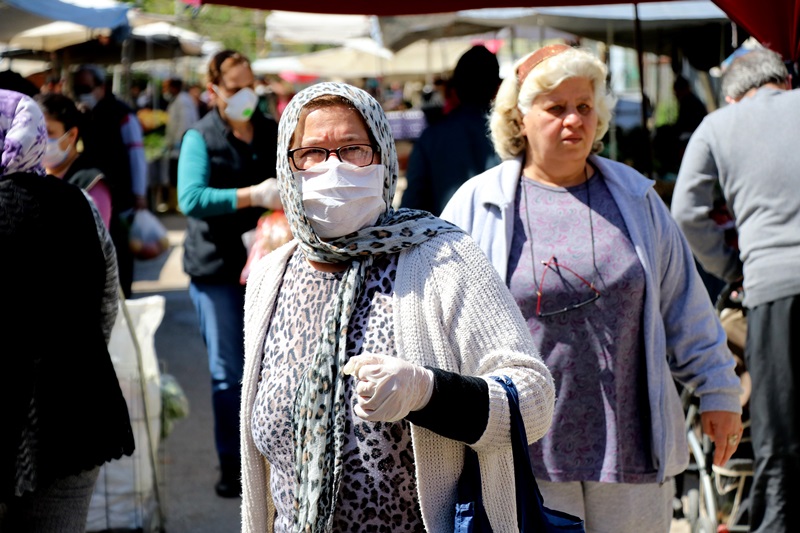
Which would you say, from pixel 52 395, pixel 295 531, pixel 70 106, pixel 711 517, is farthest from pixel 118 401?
pixel 711 517

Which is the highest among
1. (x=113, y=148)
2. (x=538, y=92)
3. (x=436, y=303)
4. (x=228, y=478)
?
(x=538, y=92)

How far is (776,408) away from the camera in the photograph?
4.22m

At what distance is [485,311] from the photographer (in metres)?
2.28

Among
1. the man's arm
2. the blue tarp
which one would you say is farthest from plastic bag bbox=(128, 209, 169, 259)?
the man's arm

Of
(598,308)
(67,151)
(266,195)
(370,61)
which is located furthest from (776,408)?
(370,61)

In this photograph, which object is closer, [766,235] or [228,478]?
[766,235]

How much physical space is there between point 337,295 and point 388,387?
383mm

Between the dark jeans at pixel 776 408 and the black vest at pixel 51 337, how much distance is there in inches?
95.2

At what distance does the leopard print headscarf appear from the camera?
88.4 inches

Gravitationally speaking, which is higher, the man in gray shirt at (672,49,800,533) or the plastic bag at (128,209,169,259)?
the man in gray shirt at (672,49,800,533)

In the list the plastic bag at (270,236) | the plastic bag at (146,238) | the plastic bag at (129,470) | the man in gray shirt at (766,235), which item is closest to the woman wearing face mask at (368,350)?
the plastic bag at (270,236)

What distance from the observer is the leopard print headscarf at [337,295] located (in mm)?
2246

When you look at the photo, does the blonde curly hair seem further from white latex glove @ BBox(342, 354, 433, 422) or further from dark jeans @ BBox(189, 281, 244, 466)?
dark jeans @ BBox(189, 281, 244, 466)

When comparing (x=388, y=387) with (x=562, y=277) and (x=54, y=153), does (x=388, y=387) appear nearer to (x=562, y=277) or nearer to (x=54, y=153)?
(x=562, y=277)
